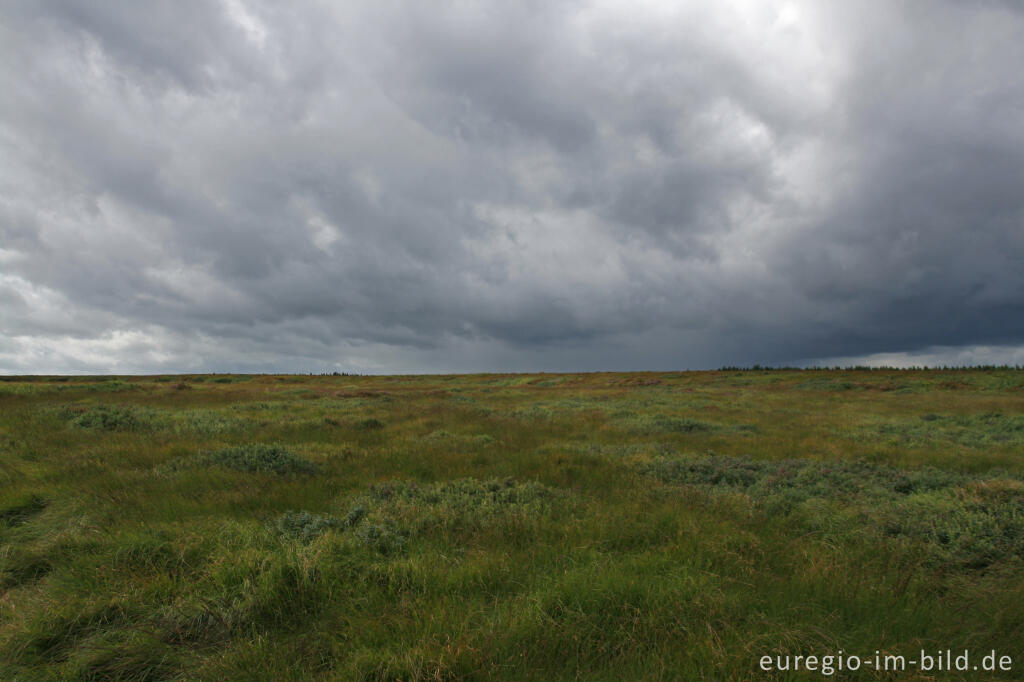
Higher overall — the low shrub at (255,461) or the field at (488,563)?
the low shrub at (255,461)

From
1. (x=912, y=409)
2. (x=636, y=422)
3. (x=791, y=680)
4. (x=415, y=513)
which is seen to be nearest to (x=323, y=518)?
(x=415, y=513)

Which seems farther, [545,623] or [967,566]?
[967,566]

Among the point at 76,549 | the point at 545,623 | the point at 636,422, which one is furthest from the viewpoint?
the point at 636,422

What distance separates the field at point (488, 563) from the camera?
11.5ft

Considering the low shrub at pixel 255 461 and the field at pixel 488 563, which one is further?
the low shrub at pixel 255 461

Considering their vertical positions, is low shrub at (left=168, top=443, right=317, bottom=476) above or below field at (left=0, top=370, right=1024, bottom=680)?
→ above

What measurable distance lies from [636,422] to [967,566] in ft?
42.1

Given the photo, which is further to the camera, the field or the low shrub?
the low shrub

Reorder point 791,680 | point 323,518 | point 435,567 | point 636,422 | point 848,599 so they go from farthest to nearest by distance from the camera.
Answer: point 636,422 < point 323,518 < point 435,567 < point 848,599 < point 791,680

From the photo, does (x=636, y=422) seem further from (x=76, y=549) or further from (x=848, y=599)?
(x=76, y=549)

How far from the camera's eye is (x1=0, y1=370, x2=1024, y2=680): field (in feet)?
11.5

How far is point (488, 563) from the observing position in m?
4.89

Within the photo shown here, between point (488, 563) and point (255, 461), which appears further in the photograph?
point (255, 461)

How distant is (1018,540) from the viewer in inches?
230
